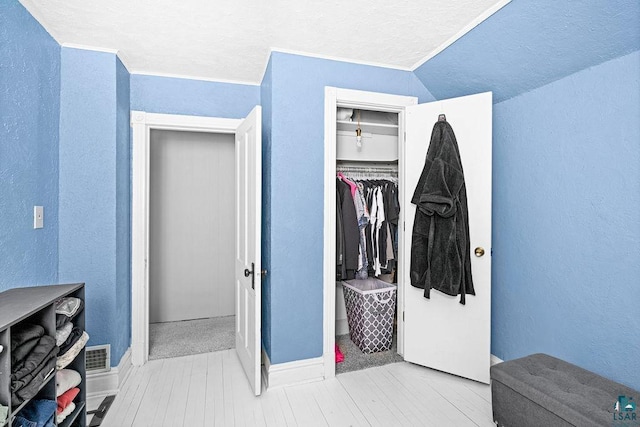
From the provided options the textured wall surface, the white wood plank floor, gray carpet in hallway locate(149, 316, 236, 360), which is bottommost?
the white wood plank floor

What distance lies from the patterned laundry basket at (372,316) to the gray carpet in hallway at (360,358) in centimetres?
5

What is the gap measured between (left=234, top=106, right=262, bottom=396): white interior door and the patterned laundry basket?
98 centimetres

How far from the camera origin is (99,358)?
2232 mm

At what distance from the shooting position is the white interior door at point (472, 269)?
223cm

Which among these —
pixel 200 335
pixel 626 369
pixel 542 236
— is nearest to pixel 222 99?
pixel 200 335

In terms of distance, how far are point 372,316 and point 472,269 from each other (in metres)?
0.92

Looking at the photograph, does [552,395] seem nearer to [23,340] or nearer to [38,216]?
[23,340]

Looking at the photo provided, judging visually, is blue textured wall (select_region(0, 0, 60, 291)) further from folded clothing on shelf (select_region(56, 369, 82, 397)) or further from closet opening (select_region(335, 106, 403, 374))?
closet opening (select_region(335, 106, 403, 374))

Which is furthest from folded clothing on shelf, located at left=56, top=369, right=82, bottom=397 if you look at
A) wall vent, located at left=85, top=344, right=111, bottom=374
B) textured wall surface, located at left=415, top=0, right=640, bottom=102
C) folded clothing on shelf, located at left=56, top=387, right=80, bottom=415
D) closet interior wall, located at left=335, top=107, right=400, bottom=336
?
textured wall surface, located at left=415, top=0, right=640, bottom=102

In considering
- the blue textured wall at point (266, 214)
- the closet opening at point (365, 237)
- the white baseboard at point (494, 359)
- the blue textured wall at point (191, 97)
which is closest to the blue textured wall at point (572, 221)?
the white baseboard at point (494, 359)

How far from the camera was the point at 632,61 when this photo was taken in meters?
1.61

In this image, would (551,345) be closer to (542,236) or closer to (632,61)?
(542,236)

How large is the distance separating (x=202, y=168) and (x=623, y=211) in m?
3.52

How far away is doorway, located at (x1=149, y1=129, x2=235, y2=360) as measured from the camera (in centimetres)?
350
